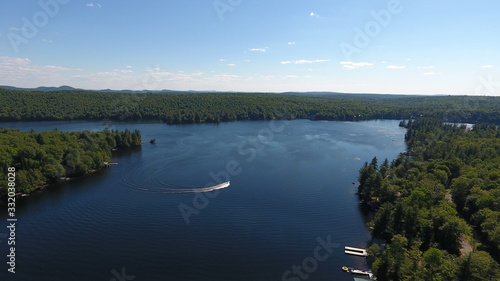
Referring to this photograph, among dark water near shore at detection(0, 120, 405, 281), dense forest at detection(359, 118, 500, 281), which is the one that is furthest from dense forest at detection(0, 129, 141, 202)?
dense forest at detection(359, 118, 500, 281)

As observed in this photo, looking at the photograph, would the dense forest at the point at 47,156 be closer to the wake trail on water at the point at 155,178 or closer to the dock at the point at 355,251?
the wake trail on water at the point at 155,178

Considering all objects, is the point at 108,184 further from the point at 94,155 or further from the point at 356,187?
the point at 356,187

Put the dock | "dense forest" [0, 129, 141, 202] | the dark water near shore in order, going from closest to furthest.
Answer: the dark water near shore < the dock < "dense forest" [0, 129, 141, 202]

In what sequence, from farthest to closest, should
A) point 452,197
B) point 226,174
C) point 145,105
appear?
1. point 145,105
2. point 226,174
3. point 452,197

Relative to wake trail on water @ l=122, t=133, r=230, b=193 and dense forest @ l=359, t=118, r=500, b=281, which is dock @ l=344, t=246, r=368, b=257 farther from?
wake trail on water @ l=122, t=133, r=230, b=193

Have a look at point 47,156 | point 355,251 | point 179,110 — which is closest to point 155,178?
point 47,156

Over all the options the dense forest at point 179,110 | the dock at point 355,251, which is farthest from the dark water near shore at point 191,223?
the dense forest at point 179,110

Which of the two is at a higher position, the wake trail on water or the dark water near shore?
the wake trail on water

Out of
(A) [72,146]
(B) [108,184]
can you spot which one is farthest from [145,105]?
(B) [108,184]
